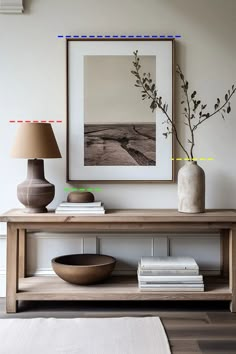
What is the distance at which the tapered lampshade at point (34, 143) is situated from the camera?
2.46 m

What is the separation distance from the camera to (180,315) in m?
2.39

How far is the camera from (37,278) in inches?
108

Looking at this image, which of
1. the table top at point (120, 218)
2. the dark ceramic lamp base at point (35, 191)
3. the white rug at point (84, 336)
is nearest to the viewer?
the white rug at point (84, 336)

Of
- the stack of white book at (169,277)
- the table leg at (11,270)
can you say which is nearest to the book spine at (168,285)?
the stack of white book at (169,277)

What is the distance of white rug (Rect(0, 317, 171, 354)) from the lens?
1895mm

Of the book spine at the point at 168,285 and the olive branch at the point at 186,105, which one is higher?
the olive branch at the point at 186,105

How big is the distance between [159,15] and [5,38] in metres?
1.02

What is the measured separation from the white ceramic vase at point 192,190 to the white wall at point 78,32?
0.41 metres

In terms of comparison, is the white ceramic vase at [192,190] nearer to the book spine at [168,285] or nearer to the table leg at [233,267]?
the table leg at [233,267]

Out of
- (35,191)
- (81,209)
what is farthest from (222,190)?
(35,191)

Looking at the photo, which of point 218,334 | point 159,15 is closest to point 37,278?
point 218,334

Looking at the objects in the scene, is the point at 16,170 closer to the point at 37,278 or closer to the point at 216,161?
the point at 37,278

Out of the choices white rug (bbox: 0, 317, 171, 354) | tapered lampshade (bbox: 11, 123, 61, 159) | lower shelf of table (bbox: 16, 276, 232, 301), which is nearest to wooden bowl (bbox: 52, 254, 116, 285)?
lower shelf of table (bbox: 16, 276, 232, 301)

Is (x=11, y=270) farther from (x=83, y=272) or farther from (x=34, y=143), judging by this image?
(x=34, y=143)
